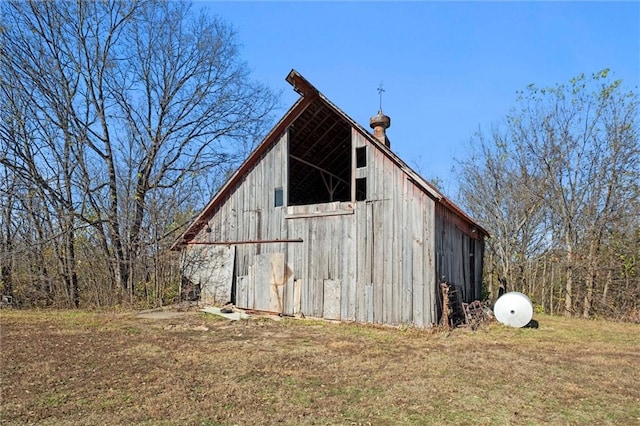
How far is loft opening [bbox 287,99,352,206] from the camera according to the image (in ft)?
46.4

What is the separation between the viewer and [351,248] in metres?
12.3

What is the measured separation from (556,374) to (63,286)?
17.7 metres

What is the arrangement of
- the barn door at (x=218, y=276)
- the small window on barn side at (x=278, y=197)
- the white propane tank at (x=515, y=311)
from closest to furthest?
the white propane tank at (x=515, y=311) → the small window on barn side at (x=278, y=197) → the barn door at (x=218, y=276)

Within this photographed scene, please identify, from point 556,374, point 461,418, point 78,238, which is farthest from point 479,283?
point 78,238

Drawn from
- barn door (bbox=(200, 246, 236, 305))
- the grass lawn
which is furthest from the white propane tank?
barn door (bbox=(200, 246, 236, 305))

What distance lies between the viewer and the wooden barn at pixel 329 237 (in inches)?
449

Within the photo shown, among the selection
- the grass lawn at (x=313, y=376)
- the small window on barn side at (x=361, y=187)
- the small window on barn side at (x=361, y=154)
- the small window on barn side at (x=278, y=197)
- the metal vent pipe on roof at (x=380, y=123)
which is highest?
the metal vent pipe on roof at (x=380, y=123)

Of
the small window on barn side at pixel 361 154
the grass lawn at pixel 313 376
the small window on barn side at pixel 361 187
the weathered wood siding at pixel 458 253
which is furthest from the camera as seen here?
the small window on barn side at pixel 361 187

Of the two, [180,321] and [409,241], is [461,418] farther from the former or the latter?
[180,321]

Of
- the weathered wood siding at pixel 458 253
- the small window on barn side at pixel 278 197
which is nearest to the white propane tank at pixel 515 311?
the weathered wood siding at pixel 458 253

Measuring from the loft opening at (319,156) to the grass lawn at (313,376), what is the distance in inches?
242

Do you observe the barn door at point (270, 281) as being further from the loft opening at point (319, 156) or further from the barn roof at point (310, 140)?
the barn roof at point (310, 140)

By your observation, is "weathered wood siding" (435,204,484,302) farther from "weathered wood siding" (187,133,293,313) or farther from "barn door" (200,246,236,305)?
"barn door" (200,246,236,305)

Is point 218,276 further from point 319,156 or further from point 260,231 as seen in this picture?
point 319,156
